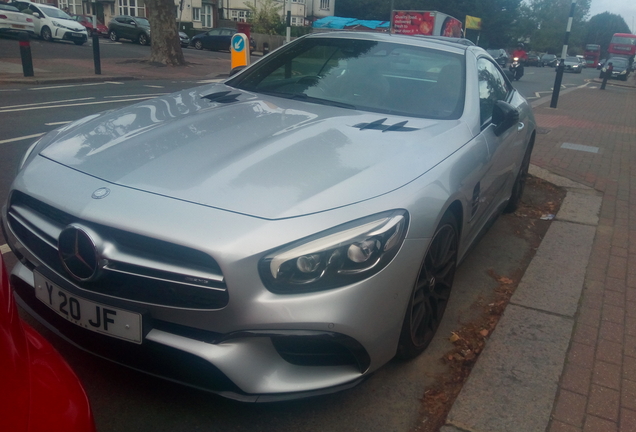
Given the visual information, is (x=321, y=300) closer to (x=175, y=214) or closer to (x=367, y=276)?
(x=367, y=276)

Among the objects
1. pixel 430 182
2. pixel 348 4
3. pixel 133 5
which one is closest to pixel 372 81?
pixel 430 182

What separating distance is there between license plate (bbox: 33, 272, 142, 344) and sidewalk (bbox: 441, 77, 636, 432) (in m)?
1.32

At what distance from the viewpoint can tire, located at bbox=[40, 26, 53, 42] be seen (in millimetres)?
25938

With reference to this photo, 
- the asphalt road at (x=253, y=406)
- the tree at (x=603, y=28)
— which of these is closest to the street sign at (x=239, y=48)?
the asphalt road at (x=253, y=406)

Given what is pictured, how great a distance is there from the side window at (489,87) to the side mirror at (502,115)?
2.6 inches

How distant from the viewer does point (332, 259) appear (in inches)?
82.4

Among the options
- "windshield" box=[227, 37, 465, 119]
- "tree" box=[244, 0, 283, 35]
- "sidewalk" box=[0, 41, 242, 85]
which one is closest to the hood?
"windshield" box=[227, 37, 465, 119]

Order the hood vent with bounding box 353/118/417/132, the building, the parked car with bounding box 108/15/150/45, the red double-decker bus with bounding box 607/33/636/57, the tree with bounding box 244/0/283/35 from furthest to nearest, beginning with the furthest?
the red double-decker bus with bounding box 607/33/636/57 → the building → the tree with bounding box 244/0/283/35 → the parked car with bounding box 108/15/150/45 → the hood vent with bounding box 353/118/417/132

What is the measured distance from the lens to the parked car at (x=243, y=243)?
204 centimetres

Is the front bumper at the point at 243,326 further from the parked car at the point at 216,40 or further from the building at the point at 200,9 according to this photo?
the building at the point at 200,9

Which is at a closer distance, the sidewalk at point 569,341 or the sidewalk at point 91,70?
the sidewalk at point 569,341

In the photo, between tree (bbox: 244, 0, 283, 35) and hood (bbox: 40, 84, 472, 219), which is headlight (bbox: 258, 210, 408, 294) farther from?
tree (bbox: 244, 0, 283, 35)

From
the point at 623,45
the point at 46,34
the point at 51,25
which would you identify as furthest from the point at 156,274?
the point at 623,45

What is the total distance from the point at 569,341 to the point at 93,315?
2.43m
